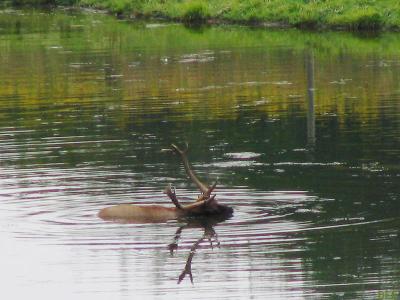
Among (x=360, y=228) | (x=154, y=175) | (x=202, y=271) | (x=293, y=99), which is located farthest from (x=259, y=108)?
(x=202, y=271)

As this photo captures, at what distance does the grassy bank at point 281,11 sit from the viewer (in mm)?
44938

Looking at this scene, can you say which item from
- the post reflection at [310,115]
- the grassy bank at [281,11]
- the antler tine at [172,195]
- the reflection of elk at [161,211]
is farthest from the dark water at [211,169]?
the grassy bank at [281,11]

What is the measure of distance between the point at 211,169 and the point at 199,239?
4.59 metres

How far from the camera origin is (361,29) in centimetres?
4481

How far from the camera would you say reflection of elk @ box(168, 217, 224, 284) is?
Result: 44.5ft

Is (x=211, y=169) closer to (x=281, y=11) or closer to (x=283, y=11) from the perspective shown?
(x=283, y=11)

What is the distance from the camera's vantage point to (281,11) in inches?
1935

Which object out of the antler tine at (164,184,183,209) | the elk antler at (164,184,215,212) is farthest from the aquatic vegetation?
the antler tine at (164,184,183,209)

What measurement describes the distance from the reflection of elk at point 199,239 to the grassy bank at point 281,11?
95.3 ft

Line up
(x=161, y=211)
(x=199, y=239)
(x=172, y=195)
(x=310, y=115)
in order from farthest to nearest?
1. (x=310, y=115)
2. (x=161, y=211)
3. (x=172, y=195)
4. (x=199, y=239)

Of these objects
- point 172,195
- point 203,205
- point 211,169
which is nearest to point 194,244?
point 172,195

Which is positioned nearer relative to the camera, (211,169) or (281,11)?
(211,169)

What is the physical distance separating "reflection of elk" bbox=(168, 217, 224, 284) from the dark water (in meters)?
0.06

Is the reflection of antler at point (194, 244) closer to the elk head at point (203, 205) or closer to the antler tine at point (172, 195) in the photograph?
the elk head at point (203, 205)
